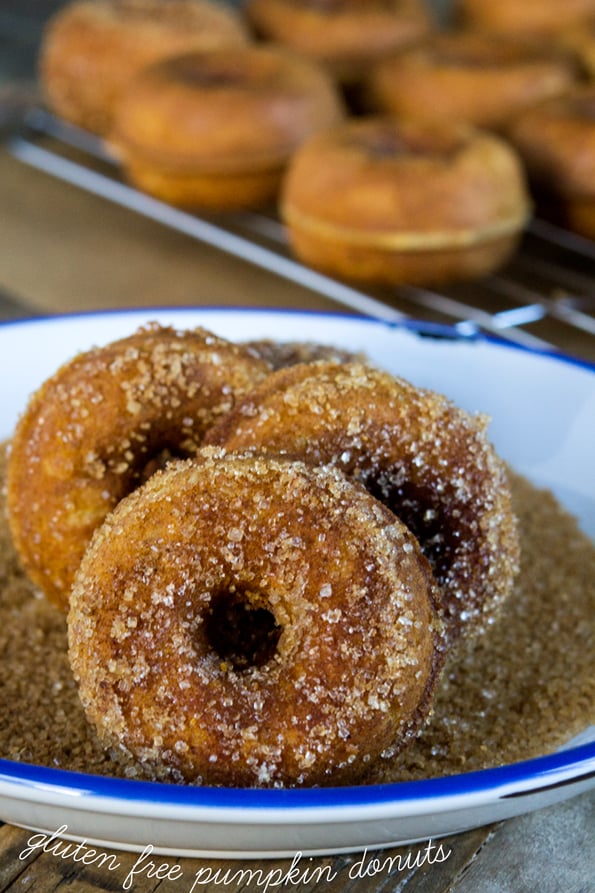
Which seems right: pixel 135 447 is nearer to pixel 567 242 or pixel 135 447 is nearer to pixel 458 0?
pixel 567 242

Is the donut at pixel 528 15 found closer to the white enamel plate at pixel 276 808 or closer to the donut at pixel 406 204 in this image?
the donut at pixel 406 204

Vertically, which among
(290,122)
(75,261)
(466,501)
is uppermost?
(466,501)

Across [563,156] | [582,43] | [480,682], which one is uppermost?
[582,43]

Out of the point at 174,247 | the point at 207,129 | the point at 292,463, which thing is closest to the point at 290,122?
the point at 207,129

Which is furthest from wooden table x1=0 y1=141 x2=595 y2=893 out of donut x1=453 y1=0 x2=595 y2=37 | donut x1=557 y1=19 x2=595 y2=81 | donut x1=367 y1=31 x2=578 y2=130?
donut x1=453 y1=0 x2=595 y2=37

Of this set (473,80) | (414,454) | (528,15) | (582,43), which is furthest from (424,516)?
(528,15)

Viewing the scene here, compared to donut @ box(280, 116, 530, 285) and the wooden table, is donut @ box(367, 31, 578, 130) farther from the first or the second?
the wooden table

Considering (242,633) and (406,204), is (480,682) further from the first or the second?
(406,204)

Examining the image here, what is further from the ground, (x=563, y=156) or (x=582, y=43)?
(x=582, y=43)
